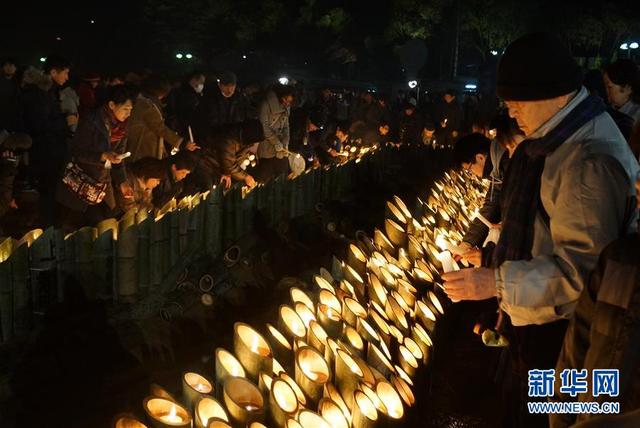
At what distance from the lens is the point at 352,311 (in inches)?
121

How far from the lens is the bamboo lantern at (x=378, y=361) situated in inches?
107

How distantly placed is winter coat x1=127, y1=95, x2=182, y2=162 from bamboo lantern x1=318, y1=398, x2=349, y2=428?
449cm

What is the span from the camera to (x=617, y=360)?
71.1 inches

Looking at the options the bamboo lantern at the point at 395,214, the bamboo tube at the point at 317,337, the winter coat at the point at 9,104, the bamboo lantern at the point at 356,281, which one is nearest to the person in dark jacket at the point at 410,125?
the winter coat at the point at 9,104

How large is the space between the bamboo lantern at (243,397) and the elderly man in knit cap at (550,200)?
84cm

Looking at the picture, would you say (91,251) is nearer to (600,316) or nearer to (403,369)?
(403,369)

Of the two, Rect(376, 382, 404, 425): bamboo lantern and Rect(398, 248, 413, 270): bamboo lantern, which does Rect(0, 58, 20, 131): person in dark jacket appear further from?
Rect(376, 382, 404, 425): bamboo lantern

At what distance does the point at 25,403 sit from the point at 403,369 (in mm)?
1742

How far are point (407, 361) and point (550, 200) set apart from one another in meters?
1.10

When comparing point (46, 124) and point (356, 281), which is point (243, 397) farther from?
point (46, 124)

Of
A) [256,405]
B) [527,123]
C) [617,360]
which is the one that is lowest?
[256,405]

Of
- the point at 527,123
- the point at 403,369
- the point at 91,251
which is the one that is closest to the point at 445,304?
the point at 403,369

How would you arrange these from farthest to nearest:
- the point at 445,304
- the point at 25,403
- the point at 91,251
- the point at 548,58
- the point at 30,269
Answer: the point at 445,304
the point at 91,251
the point at 30,269
the point at 25,403
the point at 548,58

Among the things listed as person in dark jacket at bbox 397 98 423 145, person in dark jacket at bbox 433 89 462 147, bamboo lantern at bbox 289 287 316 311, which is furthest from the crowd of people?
person in dark jacket at bbox 433 89 462 147
